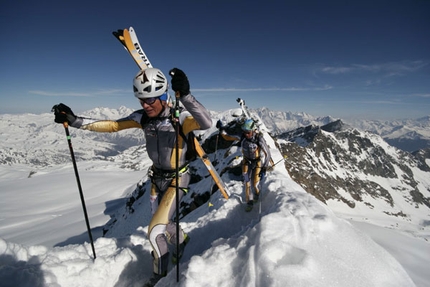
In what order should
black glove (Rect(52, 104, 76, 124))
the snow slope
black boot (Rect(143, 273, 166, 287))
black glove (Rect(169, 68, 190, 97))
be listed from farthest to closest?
black glove (Rect(52, 104, 76, 124))
black boot (Rect(143, 273, 166, 287))
black glove (Rect(169, 68, 190, 97))
the snow slope

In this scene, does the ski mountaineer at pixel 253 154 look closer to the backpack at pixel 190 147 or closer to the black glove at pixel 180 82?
the backpack at pixel 190 147

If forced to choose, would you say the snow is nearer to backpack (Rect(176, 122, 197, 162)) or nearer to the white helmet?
backpack (Rect(176, 122, 197, 162))

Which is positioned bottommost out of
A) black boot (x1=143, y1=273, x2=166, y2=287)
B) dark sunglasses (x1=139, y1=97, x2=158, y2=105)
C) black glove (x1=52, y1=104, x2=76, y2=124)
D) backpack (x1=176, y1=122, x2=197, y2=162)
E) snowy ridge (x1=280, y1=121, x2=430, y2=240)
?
snowy ridge (x1=280, y1=121, x2=430, y2=240)

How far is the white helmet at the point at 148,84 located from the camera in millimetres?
4473

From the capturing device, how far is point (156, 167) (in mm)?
5211

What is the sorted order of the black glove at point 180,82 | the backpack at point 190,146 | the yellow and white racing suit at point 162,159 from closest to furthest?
the black glove at point 180,82, the yellow and white racing suit at point 162,159, the backpack at point 190,146

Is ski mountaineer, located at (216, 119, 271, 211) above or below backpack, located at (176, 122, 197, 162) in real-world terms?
below

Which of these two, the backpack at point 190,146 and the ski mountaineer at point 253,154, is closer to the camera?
the backpack at point 190,146

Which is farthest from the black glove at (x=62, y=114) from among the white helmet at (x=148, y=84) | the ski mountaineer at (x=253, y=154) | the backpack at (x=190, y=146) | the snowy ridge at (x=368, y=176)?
the snowy ridge at (x=368, y=176)

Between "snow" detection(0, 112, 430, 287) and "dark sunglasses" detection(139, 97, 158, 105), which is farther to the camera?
"dark sunglasses" detection(139, 97, 158, 105)

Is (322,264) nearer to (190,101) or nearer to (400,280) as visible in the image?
(400,280)

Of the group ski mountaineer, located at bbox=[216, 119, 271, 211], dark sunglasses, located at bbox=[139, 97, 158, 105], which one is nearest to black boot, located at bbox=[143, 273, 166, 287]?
dark sunglasses, located at bbox=[139, 97, 158, 105]

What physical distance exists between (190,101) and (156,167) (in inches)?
80.7

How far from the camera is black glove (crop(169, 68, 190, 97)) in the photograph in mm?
3777
